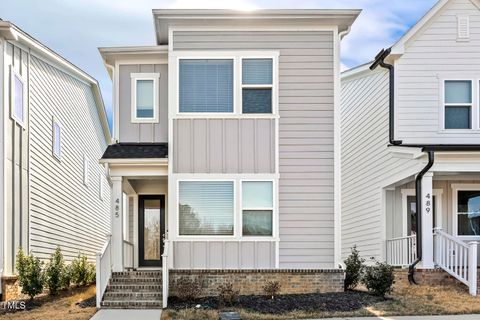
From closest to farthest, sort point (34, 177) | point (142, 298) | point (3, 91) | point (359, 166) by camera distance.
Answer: point (142, 298) → point (3, 91) → point (34, 177) → point (359, 166)

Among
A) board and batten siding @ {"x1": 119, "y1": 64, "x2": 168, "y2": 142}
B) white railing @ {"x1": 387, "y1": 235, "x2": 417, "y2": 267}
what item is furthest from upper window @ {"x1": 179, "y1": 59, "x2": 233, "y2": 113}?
white railing @ {"x1": 387, "y1": 235, "x2": 417, "y2": 267}

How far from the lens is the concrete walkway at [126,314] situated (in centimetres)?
1270

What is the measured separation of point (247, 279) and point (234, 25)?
19.7ft

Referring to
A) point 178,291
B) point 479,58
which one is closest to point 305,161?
point 178,291

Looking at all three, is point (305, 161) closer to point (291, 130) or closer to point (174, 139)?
point (291, 130)

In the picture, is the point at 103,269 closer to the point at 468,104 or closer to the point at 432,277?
the point at 432,277

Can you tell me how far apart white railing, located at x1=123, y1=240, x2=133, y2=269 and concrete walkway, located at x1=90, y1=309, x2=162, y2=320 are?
3000 millimetres

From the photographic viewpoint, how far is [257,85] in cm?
1559

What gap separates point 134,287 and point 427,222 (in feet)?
23.6

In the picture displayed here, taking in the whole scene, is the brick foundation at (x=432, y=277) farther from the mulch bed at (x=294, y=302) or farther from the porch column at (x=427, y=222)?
the mulch bed at (x=294, y=302)

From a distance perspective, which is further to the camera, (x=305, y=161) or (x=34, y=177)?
(x=34, y=177)

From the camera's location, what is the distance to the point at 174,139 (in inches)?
610

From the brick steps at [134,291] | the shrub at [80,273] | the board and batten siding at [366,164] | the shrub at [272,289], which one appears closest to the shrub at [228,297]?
the shrub at [272,289]

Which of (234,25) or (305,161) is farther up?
(234,25)
